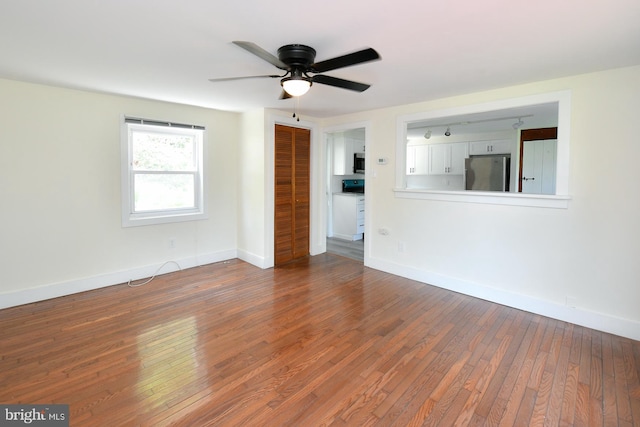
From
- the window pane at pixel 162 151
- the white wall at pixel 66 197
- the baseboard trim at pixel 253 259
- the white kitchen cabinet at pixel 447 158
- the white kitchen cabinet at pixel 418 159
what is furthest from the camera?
the white kitchen cabinet at pixel 418 159

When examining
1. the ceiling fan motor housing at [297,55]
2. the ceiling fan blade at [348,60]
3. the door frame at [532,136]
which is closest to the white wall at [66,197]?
the ceiling fan motor housing at [297,55]

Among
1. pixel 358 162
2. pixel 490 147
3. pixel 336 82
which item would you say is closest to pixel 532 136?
pixel 490 147

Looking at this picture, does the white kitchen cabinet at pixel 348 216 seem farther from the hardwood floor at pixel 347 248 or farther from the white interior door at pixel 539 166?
the white interior door at pixel 539 166

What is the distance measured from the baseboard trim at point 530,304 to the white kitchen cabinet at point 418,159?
3.40 m

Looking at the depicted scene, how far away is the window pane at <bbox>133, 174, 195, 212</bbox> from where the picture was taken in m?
4.10

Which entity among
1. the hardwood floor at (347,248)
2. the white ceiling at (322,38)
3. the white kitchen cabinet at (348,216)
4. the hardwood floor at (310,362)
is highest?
the white ceiling at (322,38)

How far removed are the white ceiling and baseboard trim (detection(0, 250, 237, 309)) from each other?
2.16m

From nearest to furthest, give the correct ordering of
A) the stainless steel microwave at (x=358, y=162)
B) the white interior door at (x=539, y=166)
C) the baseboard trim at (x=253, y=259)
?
1. the baseboard trim at (x=253, y=259)
2. the white interior door at (x=539, y=166)
3. the stainless steel microwave at (x=358, y=162)

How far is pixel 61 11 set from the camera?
5.83ft

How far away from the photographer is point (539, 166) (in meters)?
5.84

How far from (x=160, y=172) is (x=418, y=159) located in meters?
5.29

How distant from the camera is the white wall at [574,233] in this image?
2.67 m

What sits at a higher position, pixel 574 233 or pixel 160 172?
pixel 160 172

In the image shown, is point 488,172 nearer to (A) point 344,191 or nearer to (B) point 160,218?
(A) point 344,191
